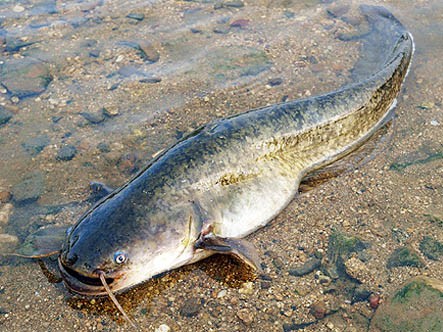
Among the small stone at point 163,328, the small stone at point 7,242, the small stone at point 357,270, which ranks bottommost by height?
the small stone at point 163,328

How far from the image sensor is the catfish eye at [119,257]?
3.09 m

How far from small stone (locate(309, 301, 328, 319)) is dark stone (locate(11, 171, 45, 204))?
8.42 feet

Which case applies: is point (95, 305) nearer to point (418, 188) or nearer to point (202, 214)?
point (202, 214)

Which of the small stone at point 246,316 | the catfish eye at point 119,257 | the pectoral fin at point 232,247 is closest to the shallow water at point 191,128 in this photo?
the small stone at point 246,316

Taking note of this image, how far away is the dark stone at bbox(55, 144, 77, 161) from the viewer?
15.4ft

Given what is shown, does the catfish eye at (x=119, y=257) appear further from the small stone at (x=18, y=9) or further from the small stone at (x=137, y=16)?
the small stone at (x=18, y=9)

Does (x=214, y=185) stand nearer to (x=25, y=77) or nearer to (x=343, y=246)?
(x=343, y=246)

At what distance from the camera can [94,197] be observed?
13.8ft

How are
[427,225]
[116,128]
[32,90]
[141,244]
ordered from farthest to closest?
[32,90] → [116,128] → [427,225] → [141,244]

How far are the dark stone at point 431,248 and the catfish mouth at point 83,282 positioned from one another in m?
2.38

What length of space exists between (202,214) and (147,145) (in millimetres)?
1511

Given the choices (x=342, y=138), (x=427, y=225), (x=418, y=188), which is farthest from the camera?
A: (x=342, y=138)

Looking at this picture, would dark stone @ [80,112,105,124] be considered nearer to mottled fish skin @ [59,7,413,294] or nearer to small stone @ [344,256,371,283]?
mottled fish skin @ [59,7,413,294]

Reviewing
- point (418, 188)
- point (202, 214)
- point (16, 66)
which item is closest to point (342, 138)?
point (418, 188)
